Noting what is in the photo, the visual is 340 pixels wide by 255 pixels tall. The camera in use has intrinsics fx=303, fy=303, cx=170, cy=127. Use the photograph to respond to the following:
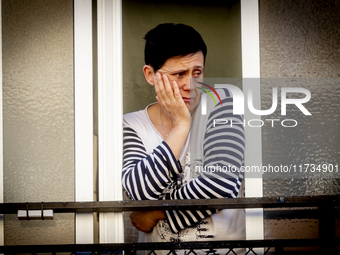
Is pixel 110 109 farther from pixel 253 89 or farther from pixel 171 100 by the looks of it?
pixel 253 89

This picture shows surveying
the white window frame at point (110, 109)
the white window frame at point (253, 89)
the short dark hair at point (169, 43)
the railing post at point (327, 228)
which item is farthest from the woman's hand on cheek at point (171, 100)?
the railing post at point (327, 228)

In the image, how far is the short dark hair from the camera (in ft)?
7.61

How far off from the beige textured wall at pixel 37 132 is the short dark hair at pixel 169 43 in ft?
2.04

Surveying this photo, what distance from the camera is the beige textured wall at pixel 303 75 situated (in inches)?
93.9

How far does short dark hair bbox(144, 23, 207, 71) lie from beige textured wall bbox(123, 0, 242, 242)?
0.04 m

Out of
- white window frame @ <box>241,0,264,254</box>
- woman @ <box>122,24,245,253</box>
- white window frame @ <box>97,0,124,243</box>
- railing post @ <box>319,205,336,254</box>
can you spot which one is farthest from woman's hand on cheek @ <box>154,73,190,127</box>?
railing post @ <box>319,205,336,254</box>

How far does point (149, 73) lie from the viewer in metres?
2.34

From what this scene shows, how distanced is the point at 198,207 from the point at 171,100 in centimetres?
82

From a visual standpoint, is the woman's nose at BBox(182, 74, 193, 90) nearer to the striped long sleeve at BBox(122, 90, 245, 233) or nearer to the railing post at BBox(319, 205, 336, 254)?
the striped long sleeve at BBox(122, 90, 245, 233)

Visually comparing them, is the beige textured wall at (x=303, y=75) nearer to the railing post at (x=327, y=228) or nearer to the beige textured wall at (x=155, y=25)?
the railing post at (x=327, y=228)

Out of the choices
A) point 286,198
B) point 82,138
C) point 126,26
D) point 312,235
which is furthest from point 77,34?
point 312,235

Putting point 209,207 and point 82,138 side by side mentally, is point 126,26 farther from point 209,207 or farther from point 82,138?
point 209,207

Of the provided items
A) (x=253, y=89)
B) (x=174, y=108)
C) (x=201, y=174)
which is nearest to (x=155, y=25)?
(x=174, y=108)

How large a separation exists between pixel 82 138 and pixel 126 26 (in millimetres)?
928
